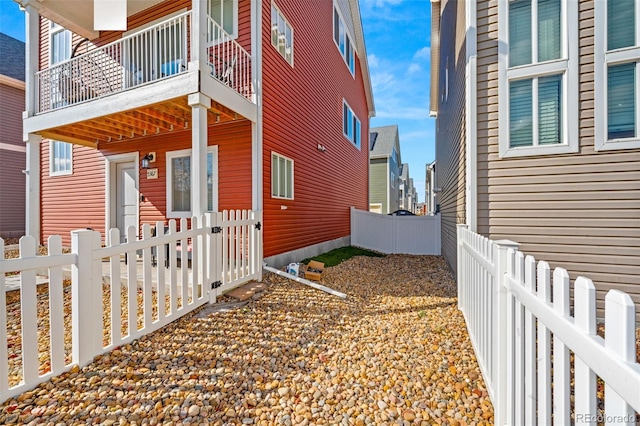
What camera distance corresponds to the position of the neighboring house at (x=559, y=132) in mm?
3670

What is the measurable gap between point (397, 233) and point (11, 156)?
596 inches

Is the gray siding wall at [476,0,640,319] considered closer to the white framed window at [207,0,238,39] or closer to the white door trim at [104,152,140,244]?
the white framed window at [207,0,238,39]

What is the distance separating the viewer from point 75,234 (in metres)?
2.51

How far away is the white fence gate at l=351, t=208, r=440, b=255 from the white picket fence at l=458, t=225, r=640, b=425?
24.9 ft

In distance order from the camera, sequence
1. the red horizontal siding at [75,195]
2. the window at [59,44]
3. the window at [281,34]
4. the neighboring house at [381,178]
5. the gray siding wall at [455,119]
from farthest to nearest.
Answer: the neighboring house at [381,178], the window at [59,44], the red horizontal siding at [75,195], the window at [281,34], the gray siding wall at [455,119]

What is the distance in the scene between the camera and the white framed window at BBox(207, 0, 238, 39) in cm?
588

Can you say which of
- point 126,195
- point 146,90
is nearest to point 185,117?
point 146,90

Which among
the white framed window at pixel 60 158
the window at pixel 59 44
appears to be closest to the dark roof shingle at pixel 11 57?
the window at pixel 59 44

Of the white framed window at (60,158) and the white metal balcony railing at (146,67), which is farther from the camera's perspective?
the white framed window at (60,158)

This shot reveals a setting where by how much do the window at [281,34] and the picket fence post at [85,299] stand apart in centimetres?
545

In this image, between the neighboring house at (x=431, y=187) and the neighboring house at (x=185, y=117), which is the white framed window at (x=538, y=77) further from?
the neighboring house at (x=431, y=187)

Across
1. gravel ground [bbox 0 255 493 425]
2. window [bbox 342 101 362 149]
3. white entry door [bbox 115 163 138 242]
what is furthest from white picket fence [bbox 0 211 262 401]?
window [bbox 342 101 362 149]

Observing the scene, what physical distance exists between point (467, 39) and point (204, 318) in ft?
17.2

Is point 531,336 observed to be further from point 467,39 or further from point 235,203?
point 235,203
